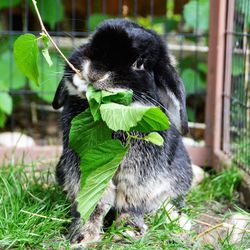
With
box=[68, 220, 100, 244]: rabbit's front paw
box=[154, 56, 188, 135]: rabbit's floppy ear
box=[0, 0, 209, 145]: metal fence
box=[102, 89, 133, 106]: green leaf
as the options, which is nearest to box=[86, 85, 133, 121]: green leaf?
box=[102, 89, 133, 106]: green leaf

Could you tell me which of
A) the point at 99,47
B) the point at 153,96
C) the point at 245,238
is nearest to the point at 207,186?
the point at 245,238

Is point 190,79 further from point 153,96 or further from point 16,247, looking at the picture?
point 16,247

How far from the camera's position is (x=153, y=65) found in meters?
2.61

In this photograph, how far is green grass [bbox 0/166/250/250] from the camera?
251 cm

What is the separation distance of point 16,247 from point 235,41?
2.12 metres

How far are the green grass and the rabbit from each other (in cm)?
7

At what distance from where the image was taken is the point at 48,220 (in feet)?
8.75

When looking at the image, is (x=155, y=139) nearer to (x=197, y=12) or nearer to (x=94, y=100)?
(x=94, y=100)

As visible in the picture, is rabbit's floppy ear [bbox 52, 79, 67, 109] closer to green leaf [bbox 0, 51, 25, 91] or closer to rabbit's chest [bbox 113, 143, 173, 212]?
rabbit's chest [bbox 113, 143, 173, 212]

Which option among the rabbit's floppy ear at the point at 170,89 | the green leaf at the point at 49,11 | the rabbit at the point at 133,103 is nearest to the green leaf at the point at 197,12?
the green leaf at the point at 49,11

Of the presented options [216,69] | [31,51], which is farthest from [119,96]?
[216,69]

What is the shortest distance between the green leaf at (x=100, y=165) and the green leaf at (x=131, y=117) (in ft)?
0.44

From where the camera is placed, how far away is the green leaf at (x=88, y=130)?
253cm

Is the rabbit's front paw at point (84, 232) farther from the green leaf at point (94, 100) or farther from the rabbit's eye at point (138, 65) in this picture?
the rabbit's eye at point (138, 65)
